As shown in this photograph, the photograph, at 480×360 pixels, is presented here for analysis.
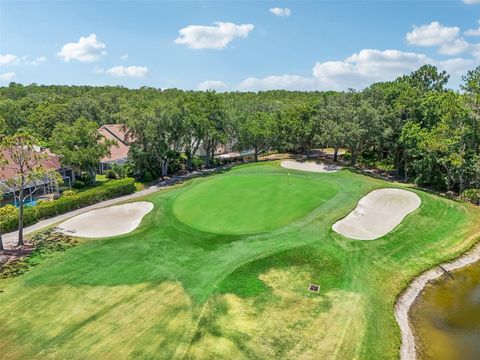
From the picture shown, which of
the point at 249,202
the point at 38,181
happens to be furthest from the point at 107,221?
the point at 38,181

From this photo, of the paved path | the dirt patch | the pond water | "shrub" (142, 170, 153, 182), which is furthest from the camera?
"shrub" (142, 170, 153, 182)

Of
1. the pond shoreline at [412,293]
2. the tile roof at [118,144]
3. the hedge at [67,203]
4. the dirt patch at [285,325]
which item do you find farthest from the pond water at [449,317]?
the tile roof at [118,144]

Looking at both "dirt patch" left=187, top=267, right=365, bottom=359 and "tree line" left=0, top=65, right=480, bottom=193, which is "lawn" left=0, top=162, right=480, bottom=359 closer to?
"dirt patch" left=187, top=267, right=365, bottom=359

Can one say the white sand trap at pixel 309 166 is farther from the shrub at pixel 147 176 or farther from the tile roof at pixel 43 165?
the tile roof at pixel 43 165

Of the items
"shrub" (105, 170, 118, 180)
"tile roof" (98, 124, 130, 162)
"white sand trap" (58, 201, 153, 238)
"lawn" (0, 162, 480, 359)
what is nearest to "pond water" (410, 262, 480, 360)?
"lawn" (0, 162, 480, 359)

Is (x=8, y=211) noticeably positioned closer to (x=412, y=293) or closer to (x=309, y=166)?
(x=412, y=293)

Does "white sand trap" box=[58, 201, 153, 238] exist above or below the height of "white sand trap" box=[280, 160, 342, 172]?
below
